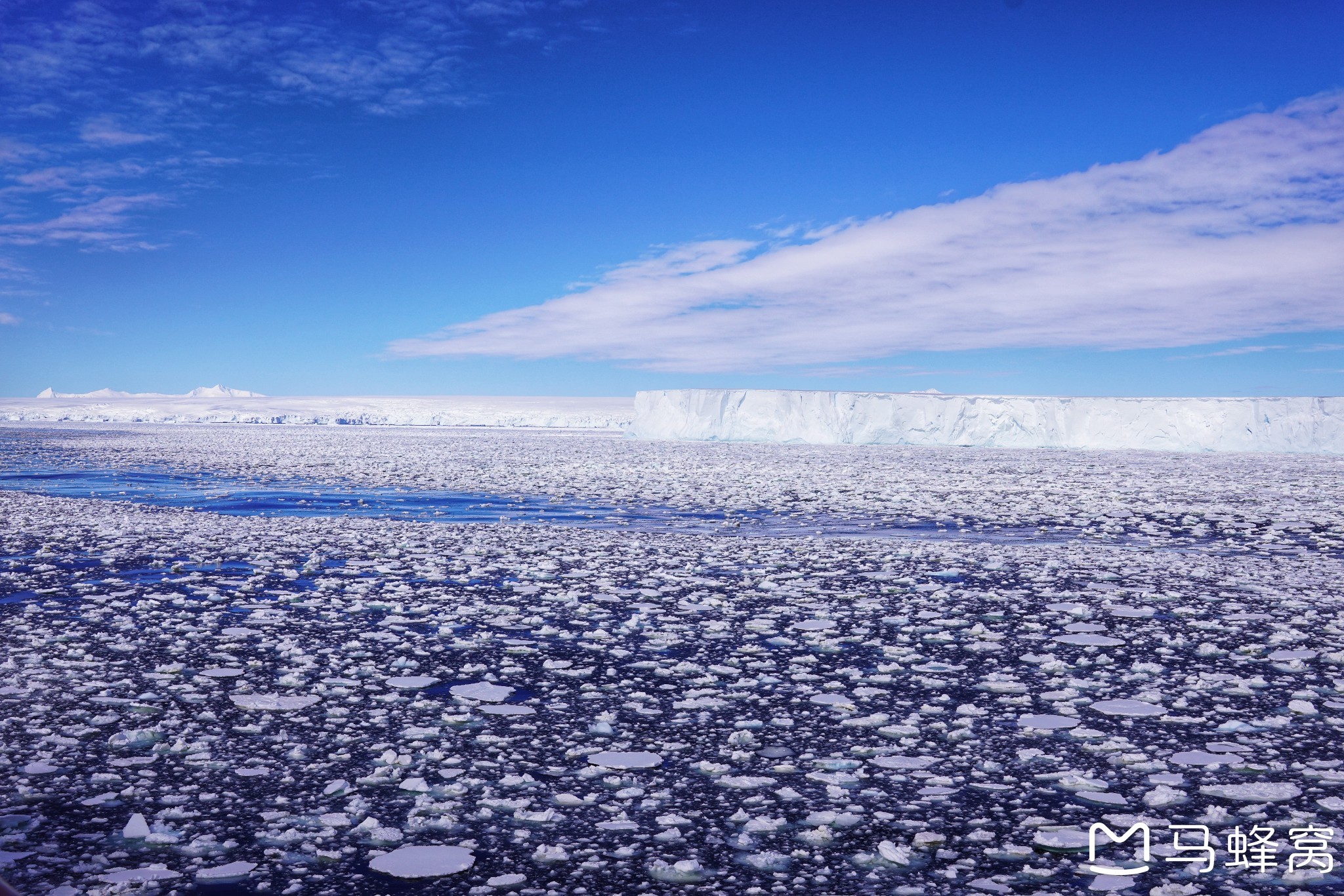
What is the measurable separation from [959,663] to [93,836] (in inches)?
149

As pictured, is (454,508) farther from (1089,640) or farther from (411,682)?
(1089,640)

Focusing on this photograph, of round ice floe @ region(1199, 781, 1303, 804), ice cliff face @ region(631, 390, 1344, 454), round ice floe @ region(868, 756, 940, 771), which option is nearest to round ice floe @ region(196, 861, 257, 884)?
round ice floe @ region(868, 756, 940, 771)

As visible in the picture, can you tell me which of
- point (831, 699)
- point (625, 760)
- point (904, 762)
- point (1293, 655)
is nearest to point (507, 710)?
point (625, 760)

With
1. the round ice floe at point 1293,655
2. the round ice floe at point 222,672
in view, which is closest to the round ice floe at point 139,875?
the round ice floe at point 222,672

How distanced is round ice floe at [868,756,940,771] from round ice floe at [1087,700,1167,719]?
1.07 meters

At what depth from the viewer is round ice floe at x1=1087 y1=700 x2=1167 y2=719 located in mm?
3648

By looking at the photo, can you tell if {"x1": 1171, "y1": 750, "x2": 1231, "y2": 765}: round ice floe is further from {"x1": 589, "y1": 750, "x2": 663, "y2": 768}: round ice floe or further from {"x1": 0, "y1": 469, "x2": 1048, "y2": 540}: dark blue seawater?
{"x1": 0, "y1": 469, "x2": 1048, "y2": 540}: dark blue seawater

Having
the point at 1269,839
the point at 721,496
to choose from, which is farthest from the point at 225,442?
the point at 1269,839

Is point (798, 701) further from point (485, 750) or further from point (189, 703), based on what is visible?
point (189, 703)

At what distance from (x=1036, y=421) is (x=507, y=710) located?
3918 cm

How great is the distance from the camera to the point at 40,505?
11656mm

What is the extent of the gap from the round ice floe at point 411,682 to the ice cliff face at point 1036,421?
37.6 metres

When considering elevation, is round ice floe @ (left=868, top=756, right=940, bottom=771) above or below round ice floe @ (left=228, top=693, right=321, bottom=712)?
below

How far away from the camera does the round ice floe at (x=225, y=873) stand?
2.27 m
